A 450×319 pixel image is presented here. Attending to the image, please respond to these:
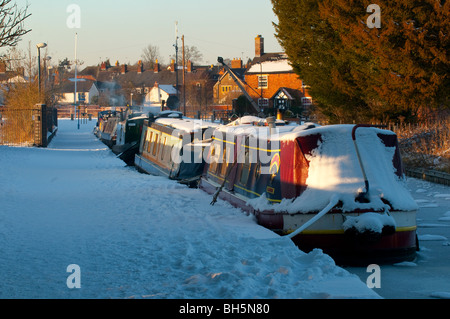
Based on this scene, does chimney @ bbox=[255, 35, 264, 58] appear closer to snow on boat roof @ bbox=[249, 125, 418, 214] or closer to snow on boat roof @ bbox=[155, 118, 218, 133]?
snow on boat roof @ bbox=[155, 118, 218, 133]

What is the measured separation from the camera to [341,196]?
28.7 ft

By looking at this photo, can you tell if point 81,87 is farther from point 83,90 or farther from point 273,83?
point 273,83

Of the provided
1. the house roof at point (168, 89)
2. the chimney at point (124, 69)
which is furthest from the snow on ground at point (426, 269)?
the chimney at point (124, 69)

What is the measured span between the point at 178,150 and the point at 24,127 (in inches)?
847

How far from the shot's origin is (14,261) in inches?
299

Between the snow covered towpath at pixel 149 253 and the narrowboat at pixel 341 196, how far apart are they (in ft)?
1.74

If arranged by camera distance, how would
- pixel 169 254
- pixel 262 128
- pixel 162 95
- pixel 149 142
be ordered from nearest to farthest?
pixel 169 254
pixel 262 128
pixel 149 142
pixel 162 95

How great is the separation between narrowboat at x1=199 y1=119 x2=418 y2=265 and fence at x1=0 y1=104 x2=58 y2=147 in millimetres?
26773

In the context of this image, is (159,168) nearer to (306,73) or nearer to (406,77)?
(406,77)

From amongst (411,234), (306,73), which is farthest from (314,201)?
(306,73)

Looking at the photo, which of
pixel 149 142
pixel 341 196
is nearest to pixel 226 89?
pixel 149 142

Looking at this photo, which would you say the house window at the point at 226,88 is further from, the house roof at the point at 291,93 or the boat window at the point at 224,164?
the boat window at the point at 224,164

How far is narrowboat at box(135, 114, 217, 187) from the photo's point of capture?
18.0m

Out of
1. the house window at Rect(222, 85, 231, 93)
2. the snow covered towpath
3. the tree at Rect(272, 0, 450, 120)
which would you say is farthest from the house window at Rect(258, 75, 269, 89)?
the snow covered towpath
